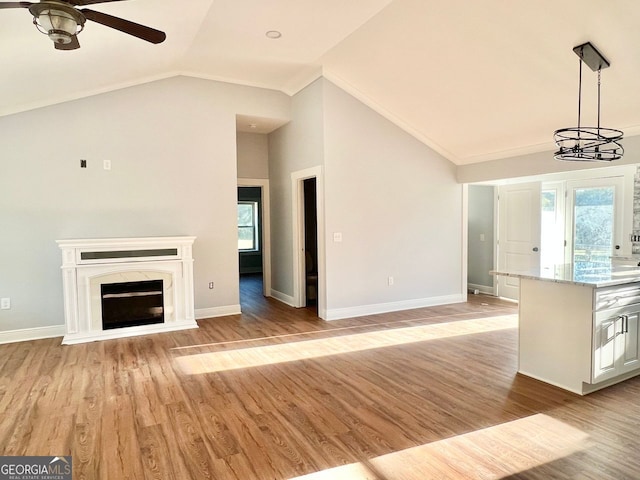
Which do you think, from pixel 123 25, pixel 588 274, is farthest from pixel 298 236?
pixel 123 25

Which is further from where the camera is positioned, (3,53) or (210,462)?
(3,53)

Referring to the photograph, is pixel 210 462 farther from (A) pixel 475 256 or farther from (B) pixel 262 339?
(A) pixel 475 256

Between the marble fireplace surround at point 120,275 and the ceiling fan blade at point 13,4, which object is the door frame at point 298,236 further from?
the ceiling fan blade at point 13,4

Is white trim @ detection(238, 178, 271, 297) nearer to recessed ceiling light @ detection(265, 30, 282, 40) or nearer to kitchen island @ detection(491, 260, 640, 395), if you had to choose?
recessed ceiling light @ detection(265, 30, 282, 40)

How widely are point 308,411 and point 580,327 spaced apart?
2.26 metres

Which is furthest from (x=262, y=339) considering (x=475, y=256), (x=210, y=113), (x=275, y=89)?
(x=475, y=256)

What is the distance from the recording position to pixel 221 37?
4.36m

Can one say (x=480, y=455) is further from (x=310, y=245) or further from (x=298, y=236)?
(x=310, y=245)

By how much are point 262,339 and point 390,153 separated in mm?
3337

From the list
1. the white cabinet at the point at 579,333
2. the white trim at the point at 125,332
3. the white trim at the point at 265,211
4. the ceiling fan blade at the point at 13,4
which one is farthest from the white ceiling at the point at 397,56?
the white trim at the point at 125,332

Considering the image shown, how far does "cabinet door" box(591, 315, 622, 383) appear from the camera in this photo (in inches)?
120

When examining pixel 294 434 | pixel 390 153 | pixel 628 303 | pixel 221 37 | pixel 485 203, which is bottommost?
pixel 294 434

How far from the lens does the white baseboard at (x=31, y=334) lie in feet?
15.2

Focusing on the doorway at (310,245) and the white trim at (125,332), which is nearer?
the white trim at (125,332)
